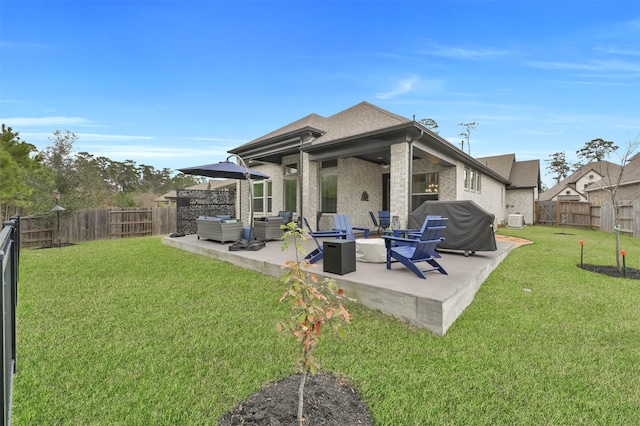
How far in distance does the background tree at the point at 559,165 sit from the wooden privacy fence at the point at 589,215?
95.9ft

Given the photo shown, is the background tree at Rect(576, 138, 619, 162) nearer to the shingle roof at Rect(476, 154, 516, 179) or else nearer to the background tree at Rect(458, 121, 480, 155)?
the background tree at Rect(458, 121, 480, 155)

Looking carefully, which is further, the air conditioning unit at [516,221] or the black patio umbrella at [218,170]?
the air conditioning unit at [516,221]

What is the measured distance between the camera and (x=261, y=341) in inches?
110

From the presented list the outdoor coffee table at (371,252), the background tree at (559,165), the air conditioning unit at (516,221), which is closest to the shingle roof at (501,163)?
the air conditioning unit at (516,221)

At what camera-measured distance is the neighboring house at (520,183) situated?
821 inches

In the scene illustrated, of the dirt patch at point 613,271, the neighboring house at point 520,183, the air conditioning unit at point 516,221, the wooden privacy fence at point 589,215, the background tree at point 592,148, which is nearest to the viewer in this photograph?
the dirt patch at point 613,271

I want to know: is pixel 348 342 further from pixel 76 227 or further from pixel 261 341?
pixel 76 227

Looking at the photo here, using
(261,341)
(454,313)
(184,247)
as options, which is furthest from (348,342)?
(184,247)

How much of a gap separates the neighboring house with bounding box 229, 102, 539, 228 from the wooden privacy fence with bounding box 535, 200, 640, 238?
19.5 ft

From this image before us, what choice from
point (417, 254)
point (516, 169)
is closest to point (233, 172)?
point (417, 254)

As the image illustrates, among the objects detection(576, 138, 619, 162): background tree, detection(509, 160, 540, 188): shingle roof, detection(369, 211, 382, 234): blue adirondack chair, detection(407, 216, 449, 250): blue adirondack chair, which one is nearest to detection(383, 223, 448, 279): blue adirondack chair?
detection(407, 216, 449, 250): blue adirondack chair

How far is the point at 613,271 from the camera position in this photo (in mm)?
5621

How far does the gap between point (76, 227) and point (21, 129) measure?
Result: 4.22 meters

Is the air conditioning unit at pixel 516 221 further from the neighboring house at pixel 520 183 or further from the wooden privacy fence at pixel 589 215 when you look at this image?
the neighboring house at pixel 520 183
